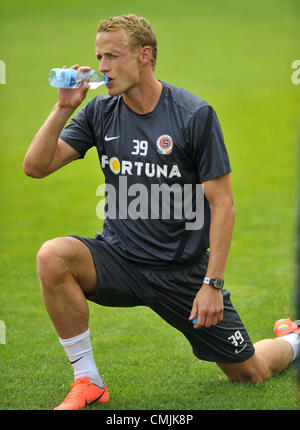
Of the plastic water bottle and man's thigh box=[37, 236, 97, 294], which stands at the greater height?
the plastic water bottle

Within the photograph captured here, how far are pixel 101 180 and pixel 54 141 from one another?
6.87 m

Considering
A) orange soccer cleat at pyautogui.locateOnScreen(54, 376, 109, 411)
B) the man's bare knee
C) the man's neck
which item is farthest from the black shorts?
the man's neck

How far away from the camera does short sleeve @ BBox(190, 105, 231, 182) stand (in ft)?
13.6

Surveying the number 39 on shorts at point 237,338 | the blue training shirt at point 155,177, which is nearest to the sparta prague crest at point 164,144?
the blue training shirt at point 155,177

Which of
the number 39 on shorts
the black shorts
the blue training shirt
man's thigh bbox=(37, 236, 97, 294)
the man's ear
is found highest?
the man's ear

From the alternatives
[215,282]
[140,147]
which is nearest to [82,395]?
[215,282]

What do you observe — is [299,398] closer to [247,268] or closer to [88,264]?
[88,264]

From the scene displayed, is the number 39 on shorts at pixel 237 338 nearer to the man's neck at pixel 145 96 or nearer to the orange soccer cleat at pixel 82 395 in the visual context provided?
the orange soccer cleat at pixel 82 395

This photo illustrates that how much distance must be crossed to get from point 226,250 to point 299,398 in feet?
3.13

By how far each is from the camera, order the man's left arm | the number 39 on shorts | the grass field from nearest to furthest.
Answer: the man's left arm, the number 39 on shorts, the grass field

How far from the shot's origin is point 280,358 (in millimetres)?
4965

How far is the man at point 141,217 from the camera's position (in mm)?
4168

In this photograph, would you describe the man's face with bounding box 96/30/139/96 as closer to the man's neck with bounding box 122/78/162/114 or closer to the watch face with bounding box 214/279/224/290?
the man's neck with bounding box 122/78/162/114
